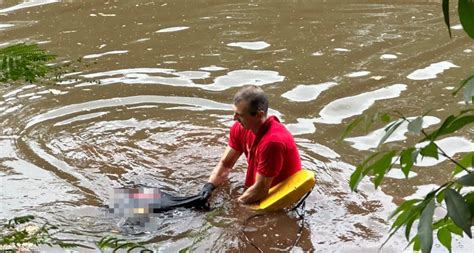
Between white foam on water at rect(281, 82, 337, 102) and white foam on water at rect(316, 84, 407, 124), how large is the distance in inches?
11.5

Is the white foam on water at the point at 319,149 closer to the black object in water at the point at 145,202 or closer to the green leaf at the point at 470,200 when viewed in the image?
the black object in water at the point at 145,202

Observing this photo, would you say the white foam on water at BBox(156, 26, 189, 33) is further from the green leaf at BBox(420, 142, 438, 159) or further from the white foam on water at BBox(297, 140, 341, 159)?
the green leaf at BBox(420, 142, 438, 159)

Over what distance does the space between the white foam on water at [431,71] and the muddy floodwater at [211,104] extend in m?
0.02

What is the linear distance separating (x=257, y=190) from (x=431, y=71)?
11.7 feet

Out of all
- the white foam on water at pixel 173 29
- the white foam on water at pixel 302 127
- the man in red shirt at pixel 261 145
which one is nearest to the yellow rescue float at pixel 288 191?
the man in red shirt at pixel 261 145

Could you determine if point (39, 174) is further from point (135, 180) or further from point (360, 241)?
point (360, 241)

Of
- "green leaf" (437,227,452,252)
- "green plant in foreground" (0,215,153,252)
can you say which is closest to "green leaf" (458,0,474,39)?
"green leaf" (437,227,452,252)

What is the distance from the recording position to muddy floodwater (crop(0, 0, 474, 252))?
17.3 feet

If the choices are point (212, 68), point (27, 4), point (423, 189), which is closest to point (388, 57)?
point (212, 68)

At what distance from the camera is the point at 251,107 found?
5062mm

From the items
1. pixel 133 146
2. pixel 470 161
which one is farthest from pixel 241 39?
pixel 470 161

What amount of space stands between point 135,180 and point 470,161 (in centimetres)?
448

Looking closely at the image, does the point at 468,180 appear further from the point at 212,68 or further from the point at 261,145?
the point at 212,68

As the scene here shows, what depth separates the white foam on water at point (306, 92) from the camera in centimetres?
745
